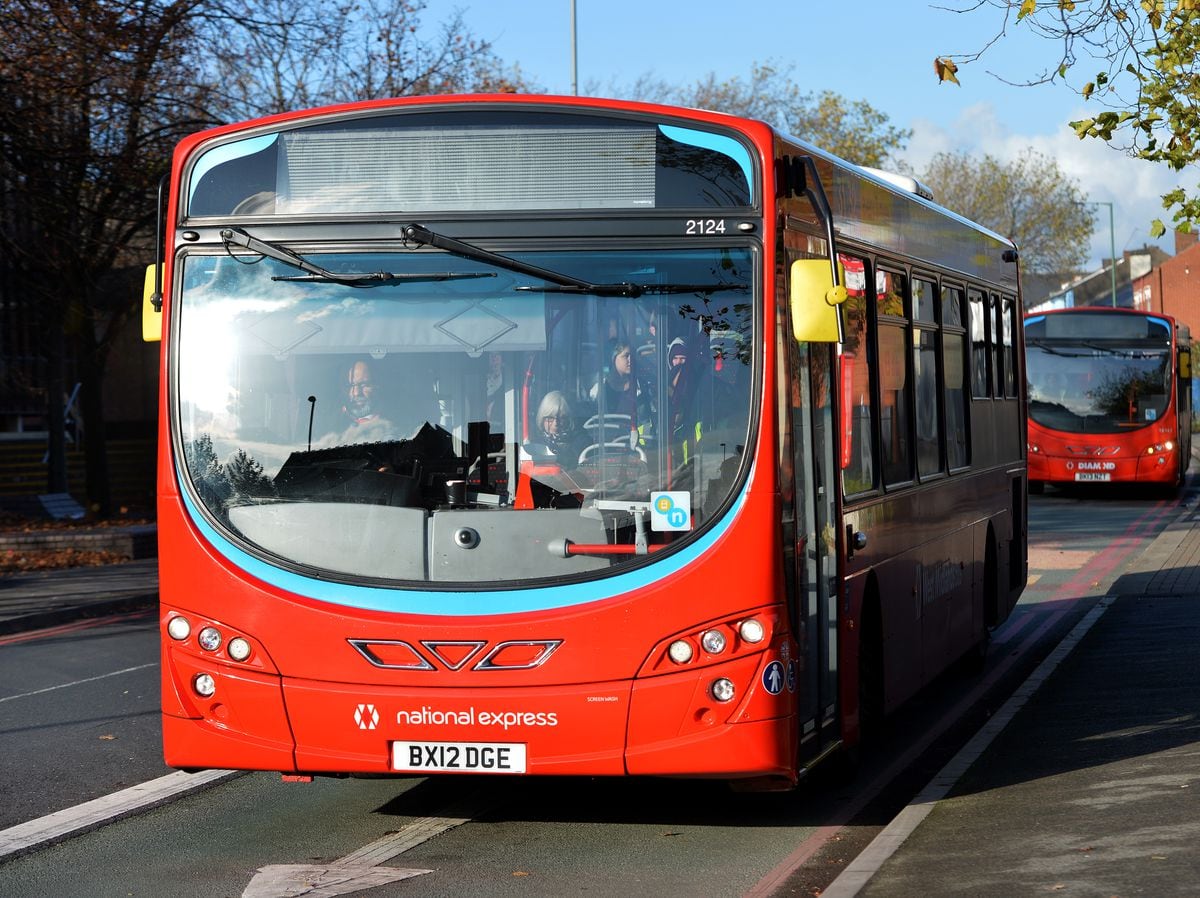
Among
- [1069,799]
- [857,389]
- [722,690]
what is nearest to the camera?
[722,690]

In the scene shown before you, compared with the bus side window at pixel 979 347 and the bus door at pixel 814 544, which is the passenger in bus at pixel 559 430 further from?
the bus side window at pixel 979 347

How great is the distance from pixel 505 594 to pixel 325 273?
4.88ft

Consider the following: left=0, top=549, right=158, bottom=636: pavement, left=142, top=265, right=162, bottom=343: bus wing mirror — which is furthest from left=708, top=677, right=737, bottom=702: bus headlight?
left=0, top=549, right=158, bottom=636: pavement

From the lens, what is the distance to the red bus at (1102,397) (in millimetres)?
33875

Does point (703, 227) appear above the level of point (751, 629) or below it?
above

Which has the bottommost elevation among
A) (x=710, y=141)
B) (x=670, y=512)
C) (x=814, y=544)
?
(x=814, y=544)

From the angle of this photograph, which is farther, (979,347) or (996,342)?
(996,342)

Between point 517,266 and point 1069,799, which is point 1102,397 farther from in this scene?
point 517,266

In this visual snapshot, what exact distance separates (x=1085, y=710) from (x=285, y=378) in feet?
18.1

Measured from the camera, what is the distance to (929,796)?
7770 mm

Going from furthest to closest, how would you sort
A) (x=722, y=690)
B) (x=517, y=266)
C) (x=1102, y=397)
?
1. (x=1102, y=397)
2. (x=517, y=266)
3. (x=722, y=690)

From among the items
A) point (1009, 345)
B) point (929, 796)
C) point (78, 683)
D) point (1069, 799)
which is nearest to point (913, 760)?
point (929, 796)

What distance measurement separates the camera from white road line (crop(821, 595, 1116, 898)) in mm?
5961

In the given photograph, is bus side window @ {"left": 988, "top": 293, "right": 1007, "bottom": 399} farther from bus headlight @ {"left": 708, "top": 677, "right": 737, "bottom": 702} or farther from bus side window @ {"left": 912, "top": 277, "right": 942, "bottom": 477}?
bus headlight @ {"left": 708, "top": 677, "right": 737, "bottom": 702}
